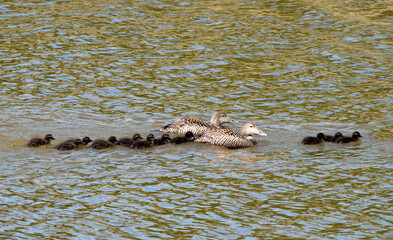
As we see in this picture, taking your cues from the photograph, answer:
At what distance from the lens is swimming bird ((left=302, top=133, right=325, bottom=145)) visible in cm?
1309

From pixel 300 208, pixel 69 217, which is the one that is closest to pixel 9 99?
pixel 69 217

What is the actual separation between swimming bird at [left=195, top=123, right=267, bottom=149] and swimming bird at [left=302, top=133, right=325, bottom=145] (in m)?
0.78

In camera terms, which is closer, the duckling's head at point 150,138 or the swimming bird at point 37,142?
the swimming bird at point 37,142

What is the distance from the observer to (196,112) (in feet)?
50.3

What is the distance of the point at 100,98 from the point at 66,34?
15.1 feet

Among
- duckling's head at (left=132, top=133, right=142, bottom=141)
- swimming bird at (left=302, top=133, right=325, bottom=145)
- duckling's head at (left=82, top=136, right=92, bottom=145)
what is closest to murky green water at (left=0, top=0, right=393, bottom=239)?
swimming bird at (left=302, top=133, right=325, bottom=145)

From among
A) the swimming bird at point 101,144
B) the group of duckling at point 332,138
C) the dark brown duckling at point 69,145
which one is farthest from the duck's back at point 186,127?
the group of duckling at point 332,138

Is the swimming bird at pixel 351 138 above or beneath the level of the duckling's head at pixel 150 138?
beneath

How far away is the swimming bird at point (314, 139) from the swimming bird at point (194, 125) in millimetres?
1776

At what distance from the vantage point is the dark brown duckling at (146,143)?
12.8 meters

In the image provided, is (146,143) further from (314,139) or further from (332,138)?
(332,138)

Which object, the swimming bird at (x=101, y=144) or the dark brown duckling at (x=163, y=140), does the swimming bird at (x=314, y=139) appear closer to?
the dark brown duckling at (x=163, y=140)

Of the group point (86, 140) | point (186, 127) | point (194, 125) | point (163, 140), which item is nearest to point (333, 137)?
point (194, 125)

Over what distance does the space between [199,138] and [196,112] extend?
62.5 inches
